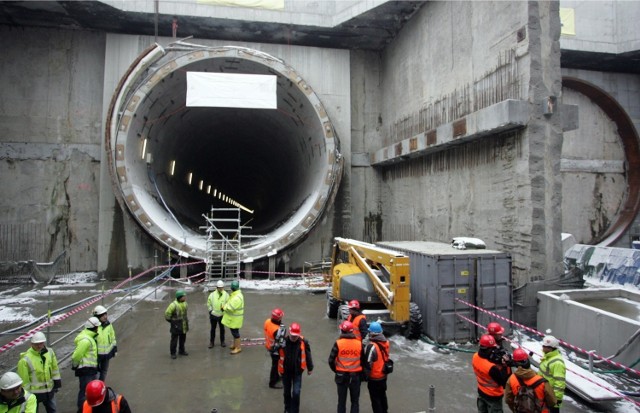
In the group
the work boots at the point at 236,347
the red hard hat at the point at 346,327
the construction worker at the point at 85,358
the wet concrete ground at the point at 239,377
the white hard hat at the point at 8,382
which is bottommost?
the wet concrete ground at the point at 239,377

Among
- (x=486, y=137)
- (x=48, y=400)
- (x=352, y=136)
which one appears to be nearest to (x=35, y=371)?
(x=48, y=400)

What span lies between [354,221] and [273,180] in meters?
9.61

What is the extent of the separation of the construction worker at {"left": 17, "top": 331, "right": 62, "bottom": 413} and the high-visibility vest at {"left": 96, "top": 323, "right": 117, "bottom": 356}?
2.21ft

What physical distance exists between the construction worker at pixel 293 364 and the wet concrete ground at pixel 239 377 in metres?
0.45

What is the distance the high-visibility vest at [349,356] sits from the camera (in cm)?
438

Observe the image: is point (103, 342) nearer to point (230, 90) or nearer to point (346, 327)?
point (346, 327)

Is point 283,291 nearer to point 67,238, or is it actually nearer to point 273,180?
point 67,238

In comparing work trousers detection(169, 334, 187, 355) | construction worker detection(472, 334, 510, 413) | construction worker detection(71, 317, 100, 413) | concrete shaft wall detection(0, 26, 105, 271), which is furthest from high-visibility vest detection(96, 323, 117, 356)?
concrete shaft wall detection(0, 26, 105, 271)

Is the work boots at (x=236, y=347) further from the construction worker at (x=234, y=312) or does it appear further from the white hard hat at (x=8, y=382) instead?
the white hard hat at (x=8, y=382)

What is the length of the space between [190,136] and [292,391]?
1477cm

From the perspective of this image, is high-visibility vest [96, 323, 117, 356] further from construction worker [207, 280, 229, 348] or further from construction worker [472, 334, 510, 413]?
construction worker [472, 334, 510, 413]

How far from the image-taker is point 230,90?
12383 millimetres

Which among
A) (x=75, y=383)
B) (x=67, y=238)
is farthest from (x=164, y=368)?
(x=67, y=238)

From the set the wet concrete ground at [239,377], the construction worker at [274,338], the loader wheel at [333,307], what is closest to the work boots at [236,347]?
the wet concrete ground at [239,377]
